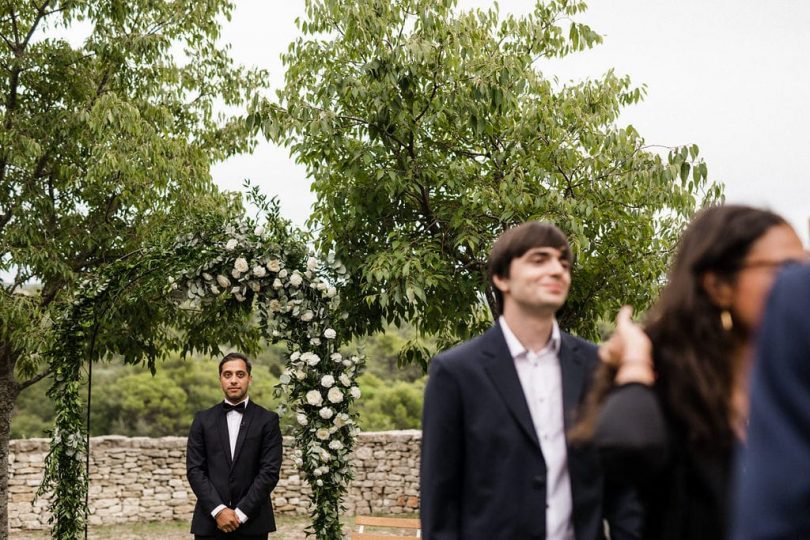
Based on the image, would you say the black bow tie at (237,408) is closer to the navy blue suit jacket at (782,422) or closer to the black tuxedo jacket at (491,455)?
the black tuxedo jacket at (491,455)

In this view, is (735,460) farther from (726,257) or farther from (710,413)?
(726,257)

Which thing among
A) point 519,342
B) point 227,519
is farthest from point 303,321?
point 519,342

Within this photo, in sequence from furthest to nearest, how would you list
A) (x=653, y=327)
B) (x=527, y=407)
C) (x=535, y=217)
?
(x=535, y=217) → (x=527, y=407) → (x=653, y=327)

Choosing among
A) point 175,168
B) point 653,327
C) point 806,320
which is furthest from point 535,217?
point 806,320

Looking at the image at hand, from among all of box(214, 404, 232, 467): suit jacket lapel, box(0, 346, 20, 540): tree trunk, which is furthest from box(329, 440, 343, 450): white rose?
box(0, 346, 20, 540): tree trunk

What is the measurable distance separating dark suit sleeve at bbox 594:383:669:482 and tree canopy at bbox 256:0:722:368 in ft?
20.2

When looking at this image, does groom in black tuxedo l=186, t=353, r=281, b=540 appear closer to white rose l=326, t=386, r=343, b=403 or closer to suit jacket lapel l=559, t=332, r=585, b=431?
white rose l=326, t=386, r=343, b=403

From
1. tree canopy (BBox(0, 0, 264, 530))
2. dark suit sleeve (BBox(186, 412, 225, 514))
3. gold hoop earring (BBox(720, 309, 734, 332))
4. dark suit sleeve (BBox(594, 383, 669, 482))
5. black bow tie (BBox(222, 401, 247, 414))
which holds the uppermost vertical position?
A: tree canopy (BBox(0, 0, 264, 530))

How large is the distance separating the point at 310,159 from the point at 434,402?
21.6 feet

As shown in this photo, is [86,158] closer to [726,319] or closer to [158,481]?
[158,481]

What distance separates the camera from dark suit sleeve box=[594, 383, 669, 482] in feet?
6.50

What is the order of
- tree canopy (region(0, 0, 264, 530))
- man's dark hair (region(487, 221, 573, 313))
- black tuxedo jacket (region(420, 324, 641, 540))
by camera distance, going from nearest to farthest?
1. black tuxedo jacket (region(420, 324, 641, 540))
2. man's dark hair (region(487, 221, 573, 313))
3. tree canopy (region(0, 0, 264, 530))

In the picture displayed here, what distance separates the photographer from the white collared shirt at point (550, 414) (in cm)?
292

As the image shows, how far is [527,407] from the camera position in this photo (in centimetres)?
296
